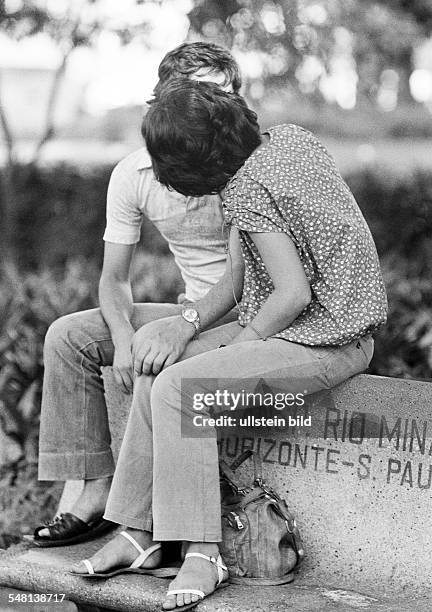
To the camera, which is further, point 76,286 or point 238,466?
point 76,286

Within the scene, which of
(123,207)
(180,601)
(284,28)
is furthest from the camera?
(284,28)

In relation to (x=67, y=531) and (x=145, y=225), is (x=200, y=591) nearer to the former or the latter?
(x=67, y=531)

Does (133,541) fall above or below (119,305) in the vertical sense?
below

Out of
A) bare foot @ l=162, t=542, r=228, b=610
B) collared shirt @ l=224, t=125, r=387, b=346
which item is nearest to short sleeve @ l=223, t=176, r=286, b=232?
collared shirt @ l=224, t=125, r=387, b=346

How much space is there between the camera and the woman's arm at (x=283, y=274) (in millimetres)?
3107

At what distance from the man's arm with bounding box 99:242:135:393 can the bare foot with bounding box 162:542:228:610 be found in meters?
0.67

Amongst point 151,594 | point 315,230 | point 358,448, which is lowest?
point 151,594

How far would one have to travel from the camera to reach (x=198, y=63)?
11.6ft

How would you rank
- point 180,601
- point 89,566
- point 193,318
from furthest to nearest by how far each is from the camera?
point 193,318 < point 89,566 < point 180,601

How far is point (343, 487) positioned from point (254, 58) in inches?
156

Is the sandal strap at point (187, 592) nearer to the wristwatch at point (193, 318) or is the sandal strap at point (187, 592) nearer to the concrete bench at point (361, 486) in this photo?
the concrete bench at point (361, 486)

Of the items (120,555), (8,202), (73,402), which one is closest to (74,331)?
(73,402)

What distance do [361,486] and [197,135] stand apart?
47.8 inches

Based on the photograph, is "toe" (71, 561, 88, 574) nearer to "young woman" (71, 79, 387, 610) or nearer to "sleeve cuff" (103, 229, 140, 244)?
"young woman" (71, 79, 387, 610)
